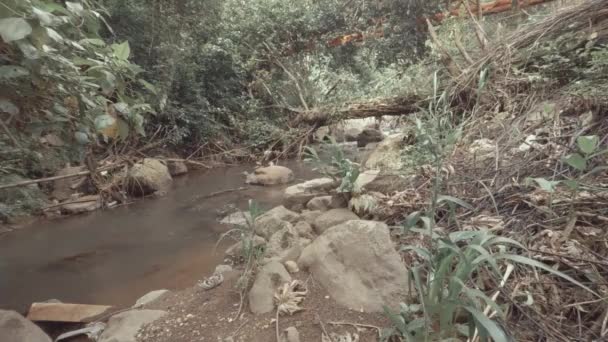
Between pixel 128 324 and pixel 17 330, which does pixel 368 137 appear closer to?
pixel 128 324

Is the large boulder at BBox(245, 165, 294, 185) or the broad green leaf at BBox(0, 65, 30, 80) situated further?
the large boulder at BBox(245, 165, 294, 185)

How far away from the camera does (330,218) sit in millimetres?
2613

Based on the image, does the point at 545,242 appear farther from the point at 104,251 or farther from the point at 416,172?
the point at 104,251

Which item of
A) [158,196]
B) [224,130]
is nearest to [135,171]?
[158,196]

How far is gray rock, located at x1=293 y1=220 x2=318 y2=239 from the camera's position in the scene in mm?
2639

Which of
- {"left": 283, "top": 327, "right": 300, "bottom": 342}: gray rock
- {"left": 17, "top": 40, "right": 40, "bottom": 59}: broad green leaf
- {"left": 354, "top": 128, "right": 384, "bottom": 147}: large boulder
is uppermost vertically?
{"left": 17, "top": 40, "right": 40, "bottom": 59}: broad green leaf

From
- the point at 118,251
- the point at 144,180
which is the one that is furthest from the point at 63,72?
the point at 144,180

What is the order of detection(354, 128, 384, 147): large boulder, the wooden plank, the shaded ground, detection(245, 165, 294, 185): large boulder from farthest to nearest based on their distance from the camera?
detection(354, 128, 384, 147): large boulder
detection(245, 165, 294, 185): large boulder
the wooden plank
the shaded ground

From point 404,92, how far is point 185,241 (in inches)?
124

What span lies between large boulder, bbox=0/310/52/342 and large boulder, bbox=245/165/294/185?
398 centimetres

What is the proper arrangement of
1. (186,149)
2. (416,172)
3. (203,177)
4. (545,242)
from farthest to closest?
(186,149)
(203,177)
(416,172)
(545,242)

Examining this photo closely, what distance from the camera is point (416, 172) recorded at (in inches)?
103

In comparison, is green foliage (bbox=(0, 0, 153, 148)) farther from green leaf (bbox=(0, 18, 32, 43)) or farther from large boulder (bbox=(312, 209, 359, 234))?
large boulder (bbox=(312, 209, 359, 234))

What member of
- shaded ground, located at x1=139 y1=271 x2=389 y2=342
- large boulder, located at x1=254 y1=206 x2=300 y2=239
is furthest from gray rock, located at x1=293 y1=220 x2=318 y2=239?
shaded ground, located at x1=139 y1=271 x2=389 y2=342
